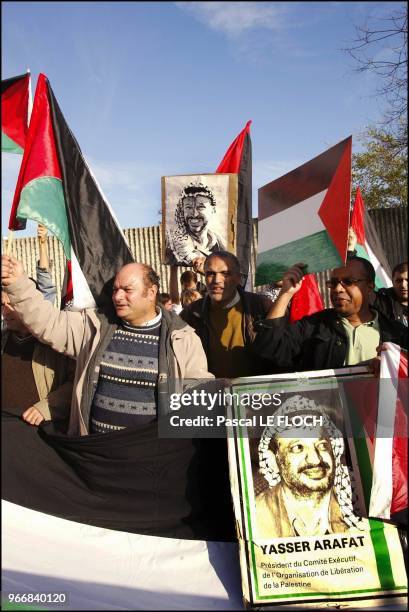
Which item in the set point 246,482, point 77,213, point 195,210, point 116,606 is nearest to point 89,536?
point 116,606

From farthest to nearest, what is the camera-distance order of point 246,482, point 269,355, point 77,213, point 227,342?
point 77,213 → point 227,342 → point 269,355 → point 246,482

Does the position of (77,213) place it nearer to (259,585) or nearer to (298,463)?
(298,463)

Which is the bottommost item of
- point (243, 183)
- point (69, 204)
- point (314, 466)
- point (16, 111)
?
point (314, 466)

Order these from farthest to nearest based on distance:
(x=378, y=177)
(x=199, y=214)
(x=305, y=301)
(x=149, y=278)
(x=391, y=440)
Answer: (x=378, y=177) < (x=305, y=301) < (x=199, y=214) < (x=149, y=278) < (x=391, y=440)

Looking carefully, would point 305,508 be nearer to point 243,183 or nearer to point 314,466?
point 314,466

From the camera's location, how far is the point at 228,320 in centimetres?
441

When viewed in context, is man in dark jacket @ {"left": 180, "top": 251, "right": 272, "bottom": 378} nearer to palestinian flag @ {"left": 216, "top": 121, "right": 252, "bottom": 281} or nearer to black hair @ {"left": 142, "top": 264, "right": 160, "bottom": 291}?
black hair @ {"left": 142, "top": 264, "right": 160, "bottom": 291}

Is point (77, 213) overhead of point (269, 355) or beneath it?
overhead

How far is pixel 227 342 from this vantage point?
14.3ft

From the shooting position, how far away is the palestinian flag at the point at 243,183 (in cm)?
553

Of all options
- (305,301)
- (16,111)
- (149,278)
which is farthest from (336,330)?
(16,111)

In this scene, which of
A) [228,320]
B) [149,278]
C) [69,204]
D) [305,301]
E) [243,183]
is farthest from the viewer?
[305,301]

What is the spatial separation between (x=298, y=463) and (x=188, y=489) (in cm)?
67

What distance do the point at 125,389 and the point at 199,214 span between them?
6.62ft
